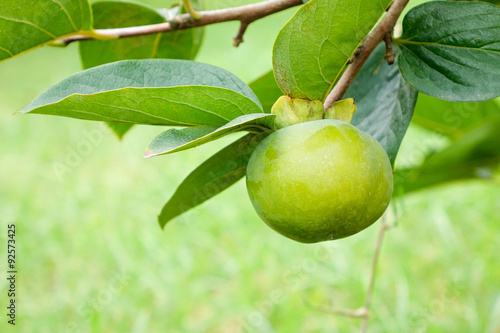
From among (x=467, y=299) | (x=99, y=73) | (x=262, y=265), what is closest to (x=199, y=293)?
(x=262, y=265)

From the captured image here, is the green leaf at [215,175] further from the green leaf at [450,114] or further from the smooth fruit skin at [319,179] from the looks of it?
the green leaf at [450,114]

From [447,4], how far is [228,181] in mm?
265

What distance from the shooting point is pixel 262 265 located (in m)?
1.81

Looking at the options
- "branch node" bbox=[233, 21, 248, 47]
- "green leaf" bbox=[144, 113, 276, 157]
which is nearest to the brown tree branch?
"branch node" bbox=[233, 21, 248, 47]

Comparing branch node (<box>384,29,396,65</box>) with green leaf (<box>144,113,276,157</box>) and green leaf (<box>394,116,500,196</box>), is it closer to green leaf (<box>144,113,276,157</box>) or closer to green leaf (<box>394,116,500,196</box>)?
green leaf (<box>144,113,276,157</box>)

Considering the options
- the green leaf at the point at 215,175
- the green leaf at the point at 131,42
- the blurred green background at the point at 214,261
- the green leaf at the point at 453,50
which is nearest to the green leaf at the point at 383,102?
the green leaf at the point at 453,50

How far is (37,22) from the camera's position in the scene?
53 centimetres

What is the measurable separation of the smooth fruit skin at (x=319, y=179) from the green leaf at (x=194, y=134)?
18mm

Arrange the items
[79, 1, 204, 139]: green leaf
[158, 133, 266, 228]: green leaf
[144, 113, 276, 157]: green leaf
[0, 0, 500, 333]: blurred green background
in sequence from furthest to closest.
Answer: [0, 0, 500, 333]: blurred green background < [79, 1, 204, 139]: green leaf < [158, 133, 266, 228]: green leaf < [144, 113, 276, 157]: green leaf

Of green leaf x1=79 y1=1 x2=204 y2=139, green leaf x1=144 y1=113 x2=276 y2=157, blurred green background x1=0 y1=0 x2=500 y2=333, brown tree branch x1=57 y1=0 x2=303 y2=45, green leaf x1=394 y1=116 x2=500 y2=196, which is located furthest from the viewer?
blurred green background x1=0 y1=0 x2=500 y2=333

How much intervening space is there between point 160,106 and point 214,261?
1.53 meters

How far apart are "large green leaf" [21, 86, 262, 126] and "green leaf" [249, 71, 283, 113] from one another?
0.75ft

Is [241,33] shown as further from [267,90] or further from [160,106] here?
[160,106]

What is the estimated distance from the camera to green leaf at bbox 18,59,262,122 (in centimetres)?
38
